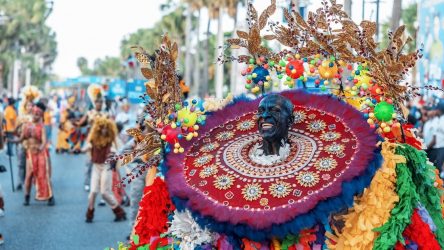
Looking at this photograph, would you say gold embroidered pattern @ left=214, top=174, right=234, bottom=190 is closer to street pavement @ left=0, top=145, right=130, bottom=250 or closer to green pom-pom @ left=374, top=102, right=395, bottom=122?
green pom-pom @ left=374, top=102, right=395, bottom=122

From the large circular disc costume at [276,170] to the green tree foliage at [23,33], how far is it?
70.8 metres

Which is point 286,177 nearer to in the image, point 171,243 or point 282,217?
point 282,217

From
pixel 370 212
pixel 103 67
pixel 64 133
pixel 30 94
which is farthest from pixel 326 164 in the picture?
pixel 103 67

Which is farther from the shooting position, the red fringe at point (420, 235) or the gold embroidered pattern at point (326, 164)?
the gold embroidered pattern at point (326, 164)

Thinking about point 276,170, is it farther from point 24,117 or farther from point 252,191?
point 24,117

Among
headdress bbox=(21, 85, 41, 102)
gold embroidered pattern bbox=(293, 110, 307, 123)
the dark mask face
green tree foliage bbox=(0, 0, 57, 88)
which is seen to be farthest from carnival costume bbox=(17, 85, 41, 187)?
green tree foliage bbox=(0, 0, 57, 88)

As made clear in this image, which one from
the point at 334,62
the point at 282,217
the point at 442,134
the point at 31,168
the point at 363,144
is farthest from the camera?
the point at 31,168

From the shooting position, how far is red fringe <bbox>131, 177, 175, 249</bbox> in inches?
214

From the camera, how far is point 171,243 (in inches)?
209

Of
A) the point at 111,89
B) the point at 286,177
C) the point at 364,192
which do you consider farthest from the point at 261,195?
the point at 111,89

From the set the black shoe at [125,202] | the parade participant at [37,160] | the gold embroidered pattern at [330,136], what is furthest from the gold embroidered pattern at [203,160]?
the black shoe at [125,202]

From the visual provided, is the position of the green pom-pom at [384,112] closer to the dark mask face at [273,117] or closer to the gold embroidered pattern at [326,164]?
the gold embroidered pattern at [326,164]

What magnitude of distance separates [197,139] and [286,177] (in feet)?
2.79

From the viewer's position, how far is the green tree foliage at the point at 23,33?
79675 mm
